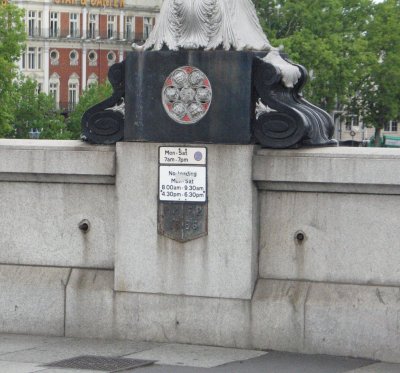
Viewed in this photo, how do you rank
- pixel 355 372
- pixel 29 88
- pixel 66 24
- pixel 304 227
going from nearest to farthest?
1. pixel 355 372
2. pixel 304 227
3. pixel 29 88
4. pixel 66 24

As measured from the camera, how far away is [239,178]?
→ 48.7 ft

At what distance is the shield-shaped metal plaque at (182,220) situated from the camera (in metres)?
15.0

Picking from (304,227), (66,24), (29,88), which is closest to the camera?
(304,227)

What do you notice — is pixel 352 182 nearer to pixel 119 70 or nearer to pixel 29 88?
pixel 119 70

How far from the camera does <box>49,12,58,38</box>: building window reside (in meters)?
125

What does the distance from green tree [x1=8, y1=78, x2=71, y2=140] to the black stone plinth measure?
2895 inches

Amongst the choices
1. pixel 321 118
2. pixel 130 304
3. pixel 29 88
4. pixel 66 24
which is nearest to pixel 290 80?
pixel 321 118

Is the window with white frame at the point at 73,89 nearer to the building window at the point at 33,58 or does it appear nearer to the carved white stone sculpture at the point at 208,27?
the building window at the point at 33,58

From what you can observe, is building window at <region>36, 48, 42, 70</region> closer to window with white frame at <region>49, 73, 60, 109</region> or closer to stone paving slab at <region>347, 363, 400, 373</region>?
window with white frame at <region>49, 73, 60, 109</region>

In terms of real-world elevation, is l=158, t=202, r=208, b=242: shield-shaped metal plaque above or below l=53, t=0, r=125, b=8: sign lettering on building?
below

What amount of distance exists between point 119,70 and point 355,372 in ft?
10.9

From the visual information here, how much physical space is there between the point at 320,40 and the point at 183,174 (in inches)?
2730

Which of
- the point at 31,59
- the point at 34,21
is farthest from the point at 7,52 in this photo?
the point at 31,59

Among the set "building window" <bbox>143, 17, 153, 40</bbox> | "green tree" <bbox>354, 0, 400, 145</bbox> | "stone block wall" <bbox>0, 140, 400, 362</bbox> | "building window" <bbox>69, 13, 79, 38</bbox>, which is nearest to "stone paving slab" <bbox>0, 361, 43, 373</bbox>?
"stone block wall" <bbox>0, 140, 400, 362</bbox>
